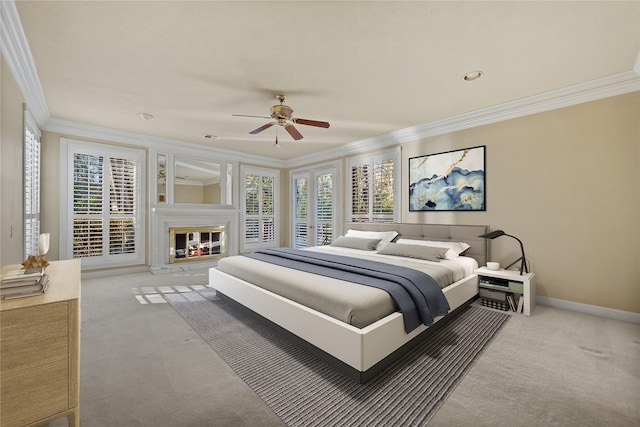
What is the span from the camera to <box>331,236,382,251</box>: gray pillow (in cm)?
435

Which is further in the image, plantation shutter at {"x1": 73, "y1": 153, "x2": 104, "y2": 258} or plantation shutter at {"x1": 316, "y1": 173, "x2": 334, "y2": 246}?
plantation shutter at {"x1": 316, "y1": 173, "x2": 334, "y2": 246}

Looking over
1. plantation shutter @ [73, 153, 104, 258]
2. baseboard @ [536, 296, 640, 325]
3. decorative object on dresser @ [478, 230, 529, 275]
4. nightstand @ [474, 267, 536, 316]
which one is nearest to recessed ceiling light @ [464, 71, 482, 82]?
decorative object on dresser @ [478, 230, 529, 275]

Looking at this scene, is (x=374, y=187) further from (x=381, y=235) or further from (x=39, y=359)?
(x=39, y=359)

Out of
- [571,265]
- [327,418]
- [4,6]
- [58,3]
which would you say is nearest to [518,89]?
[571,265]

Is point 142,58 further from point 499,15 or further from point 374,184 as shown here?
point 374,184

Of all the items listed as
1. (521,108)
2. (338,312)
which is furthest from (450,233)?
A: (338,312)

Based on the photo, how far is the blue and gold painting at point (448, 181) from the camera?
12.8ft

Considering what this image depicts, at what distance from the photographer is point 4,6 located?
1854 millimetres

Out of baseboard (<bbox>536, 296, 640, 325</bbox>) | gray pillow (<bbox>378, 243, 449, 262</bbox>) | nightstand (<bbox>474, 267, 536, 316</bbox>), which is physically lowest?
baseboard (<bbox>536, 296, 640, 325</bbox>)

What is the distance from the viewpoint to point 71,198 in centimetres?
443

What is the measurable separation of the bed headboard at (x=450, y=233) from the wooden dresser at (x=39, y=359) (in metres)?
4.10

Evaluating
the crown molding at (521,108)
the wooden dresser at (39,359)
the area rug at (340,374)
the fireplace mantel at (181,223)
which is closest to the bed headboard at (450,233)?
the area rug at (340,374)

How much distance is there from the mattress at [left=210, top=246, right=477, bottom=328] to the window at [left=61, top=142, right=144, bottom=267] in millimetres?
2597

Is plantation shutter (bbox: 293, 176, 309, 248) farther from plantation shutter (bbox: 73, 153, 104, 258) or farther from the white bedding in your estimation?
plantation shutter (bbox: 73, 153, 104, 258)
